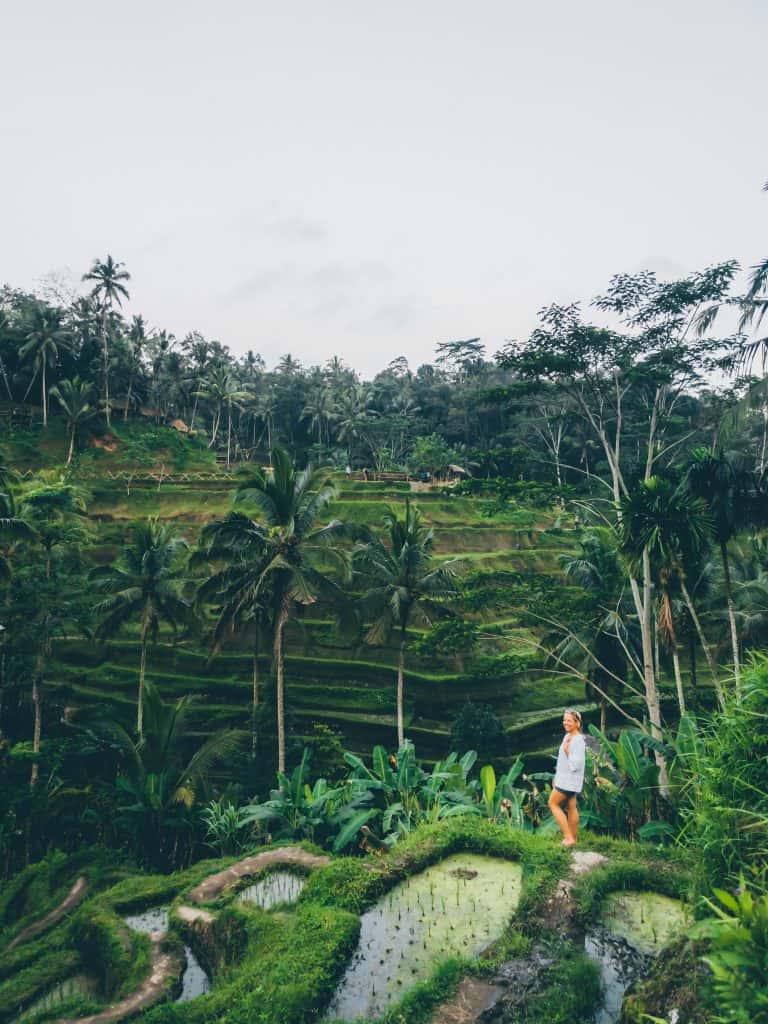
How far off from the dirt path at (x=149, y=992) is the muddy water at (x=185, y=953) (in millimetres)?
131

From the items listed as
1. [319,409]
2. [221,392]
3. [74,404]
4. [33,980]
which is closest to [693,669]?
[33,980]

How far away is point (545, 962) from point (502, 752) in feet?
60.1

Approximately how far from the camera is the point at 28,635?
1983 cm

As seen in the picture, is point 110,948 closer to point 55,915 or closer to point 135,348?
point 55,915

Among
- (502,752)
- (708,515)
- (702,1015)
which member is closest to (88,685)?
(502,752)

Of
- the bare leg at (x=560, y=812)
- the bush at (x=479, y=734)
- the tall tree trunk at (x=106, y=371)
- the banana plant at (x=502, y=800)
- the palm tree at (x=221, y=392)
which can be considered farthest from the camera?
the palm tree at (x=221, y=392)

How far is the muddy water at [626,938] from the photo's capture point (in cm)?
518

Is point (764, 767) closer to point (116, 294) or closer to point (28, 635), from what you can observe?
point (28, 635)

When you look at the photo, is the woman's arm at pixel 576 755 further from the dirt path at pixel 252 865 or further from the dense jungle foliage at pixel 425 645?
the dirt path at pixel 252 865

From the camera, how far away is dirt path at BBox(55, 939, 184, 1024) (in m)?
6.60

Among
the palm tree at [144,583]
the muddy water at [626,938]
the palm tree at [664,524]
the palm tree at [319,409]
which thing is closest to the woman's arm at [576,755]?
the muddy water at [626,938]

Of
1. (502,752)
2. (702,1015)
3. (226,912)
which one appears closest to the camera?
(702,1015)

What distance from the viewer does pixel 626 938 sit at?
5711 millimetres

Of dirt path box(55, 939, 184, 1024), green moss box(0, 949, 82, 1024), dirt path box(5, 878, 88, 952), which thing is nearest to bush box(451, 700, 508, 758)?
dirt path box(5, 878, 88, 952)
